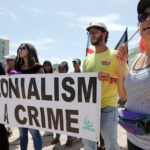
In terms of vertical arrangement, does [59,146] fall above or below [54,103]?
below

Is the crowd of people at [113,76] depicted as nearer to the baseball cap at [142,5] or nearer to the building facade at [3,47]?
the baseball cap at [142,5]

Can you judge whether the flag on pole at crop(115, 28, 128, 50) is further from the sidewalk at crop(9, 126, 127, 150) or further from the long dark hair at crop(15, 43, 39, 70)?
the long dark hair at crop(15, 43, 39, 70)

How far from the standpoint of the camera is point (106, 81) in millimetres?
2133

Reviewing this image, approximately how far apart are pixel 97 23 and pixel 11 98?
1.71m

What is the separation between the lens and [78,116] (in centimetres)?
221

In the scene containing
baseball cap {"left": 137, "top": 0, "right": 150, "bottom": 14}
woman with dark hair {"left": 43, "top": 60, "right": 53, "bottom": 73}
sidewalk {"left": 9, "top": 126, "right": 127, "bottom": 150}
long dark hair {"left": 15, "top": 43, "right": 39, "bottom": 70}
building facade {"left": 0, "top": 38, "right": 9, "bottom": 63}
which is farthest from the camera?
building facade {"left": 0, "top": 38, "right": 9, "bottom": 63}

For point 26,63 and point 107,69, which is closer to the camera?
point 107,69

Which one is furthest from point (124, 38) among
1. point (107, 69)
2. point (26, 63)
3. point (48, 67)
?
point (107, 69)

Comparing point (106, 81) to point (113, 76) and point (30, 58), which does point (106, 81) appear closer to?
point (113, 76)

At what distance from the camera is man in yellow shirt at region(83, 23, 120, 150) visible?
7.09 ft

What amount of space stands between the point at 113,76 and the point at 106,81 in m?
0.11

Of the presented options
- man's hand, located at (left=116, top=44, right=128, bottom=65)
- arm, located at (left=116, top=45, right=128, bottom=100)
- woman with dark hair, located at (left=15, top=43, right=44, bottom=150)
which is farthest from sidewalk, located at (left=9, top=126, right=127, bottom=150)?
man's hand, located at (left=116, top=44, right=128, bottom=65)

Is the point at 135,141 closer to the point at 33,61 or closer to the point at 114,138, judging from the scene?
the point at 114,138

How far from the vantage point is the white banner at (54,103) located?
212 cm
